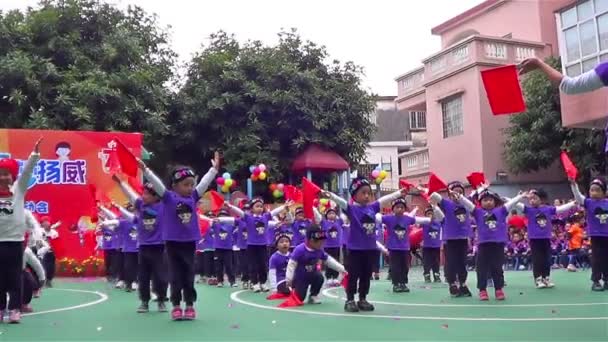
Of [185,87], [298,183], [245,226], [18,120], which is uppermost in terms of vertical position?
[185,87]

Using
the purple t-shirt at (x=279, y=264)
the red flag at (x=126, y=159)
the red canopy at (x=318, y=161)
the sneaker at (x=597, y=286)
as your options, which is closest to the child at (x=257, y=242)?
the purple t-shirt at (x=279, y=264)

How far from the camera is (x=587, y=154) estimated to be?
18406mm

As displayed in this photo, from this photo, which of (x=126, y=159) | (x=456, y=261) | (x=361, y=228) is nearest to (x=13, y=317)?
(x=126, y=159)

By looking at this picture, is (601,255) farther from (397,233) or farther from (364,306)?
(364,306)

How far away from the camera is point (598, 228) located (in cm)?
1003

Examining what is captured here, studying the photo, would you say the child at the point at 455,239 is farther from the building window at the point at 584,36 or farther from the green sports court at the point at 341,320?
the building window at the point at 584,36

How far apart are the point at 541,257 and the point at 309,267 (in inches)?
168

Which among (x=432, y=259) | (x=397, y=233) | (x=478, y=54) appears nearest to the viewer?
(x=397, y=233)

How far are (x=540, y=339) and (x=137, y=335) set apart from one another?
3.72 metres

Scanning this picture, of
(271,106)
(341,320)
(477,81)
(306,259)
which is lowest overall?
(341,320)

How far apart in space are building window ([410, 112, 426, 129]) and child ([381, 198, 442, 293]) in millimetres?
26815

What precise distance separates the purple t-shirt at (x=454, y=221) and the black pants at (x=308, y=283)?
7.53 feet

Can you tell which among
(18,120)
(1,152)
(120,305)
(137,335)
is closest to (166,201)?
(137,335)

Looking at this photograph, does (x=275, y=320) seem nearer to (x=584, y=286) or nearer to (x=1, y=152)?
(x=584, y=286)
